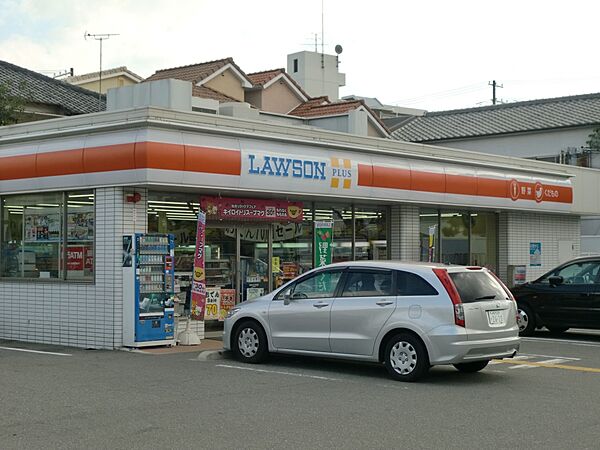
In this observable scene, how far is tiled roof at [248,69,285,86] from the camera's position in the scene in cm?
3922

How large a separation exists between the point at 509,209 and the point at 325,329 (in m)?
11.5

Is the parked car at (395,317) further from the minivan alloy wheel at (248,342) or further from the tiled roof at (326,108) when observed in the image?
the tiled roof at (326,108)

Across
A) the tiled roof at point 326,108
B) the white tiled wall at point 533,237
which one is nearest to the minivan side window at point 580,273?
the white tiled wall at point 533,237

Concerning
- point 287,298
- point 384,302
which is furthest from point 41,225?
point 384,302

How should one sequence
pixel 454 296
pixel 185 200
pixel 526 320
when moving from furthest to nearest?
pixel 526 320 < pixel 185 200 < pixel 454 296

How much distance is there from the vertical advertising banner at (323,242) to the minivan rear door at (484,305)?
6.79 metres

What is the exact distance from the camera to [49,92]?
2902 cm

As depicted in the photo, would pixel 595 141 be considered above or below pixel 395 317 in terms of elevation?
above

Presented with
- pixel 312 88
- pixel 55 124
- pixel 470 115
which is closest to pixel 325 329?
pixel 55 124

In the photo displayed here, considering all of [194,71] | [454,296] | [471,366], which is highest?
[194,71]

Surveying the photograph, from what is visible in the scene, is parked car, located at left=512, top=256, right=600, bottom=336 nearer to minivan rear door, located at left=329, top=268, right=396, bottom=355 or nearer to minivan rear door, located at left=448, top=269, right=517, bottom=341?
minivan rear door, located at left=448, top=269, right=517, bottom=341

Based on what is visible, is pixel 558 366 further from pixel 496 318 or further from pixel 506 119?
pixel 506 119

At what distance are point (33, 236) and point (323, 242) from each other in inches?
233

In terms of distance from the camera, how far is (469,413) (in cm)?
912
